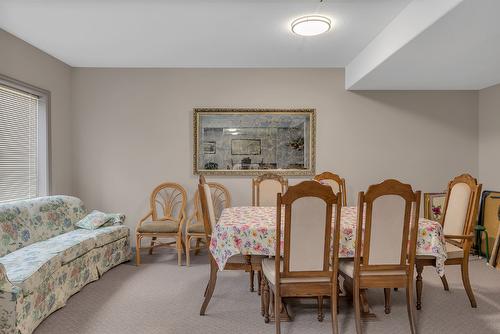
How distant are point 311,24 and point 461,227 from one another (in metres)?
2.18

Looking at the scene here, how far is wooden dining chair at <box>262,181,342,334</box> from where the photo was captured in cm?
221

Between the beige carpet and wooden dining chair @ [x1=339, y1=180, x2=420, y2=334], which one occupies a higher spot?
wooden dining chair @ [x1=339, y1=180, x2=420, y2=334]

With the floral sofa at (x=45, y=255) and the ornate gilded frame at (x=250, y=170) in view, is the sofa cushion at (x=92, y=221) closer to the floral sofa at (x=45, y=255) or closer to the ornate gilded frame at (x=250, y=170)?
the floral sofa at (x=45, y=255)

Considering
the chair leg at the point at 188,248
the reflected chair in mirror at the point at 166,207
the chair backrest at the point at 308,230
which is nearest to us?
the chair backrest at the point at 308,230

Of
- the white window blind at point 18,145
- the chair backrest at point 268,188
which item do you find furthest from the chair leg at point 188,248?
the white window blind at point 18,145

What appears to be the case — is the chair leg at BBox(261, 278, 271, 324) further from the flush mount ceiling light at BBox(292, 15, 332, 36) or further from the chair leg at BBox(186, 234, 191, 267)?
the flush mount ceiling light at BBox(292, 15, 332, 36)

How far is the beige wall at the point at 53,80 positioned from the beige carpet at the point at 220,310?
169 centimetres

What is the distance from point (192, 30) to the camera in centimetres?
347

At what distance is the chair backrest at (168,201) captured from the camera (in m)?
4.68

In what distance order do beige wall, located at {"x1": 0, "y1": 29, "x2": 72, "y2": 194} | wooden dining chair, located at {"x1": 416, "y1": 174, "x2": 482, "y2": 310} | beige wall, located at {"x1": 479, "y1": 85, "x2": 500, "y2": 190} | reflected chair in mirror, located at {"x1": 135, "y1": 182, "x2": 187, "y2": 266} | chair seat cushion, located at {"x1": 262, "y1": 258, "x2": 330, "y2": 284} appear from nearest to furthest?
1. chair seat cushion, located at {"x1": 262, "y1": 258, "x2": 330, "y2": 284}
2. wooden dining chair, located at {"x1": 416, "y1": 174, "x2": 482, "y2": 310}
3. beige wall, located at {"x1": 0, "y1": 29, "x2": 72, "y2": 194}
4. reflected chair in mirror, located at {"x1": 135, "y1": 182, "x2": 187, "y2": 266}
5. beige wall, located at {"x1": 479, "y1": 85, "x2": 500, "y2": 190}

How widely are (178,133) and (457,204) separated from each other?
341 cm

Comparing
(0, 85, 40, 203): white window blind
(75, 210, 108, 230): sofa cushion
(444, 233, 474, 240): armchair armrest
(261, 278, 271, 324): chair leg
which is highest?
(0, 85, 40, 203): white window blind

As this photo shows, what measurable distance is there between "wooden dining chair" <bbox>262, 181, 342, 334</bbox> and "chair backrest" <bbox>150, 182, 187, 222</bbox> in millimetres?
2593

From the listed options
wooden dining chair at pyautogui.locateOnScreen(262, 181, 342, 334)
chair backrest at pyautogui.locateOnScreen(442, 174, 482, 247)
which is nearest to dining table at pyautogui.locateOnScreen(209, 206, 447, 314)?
wooden dining chair at pyautogui.locateOnScreen(262, 181, 342, 334)
